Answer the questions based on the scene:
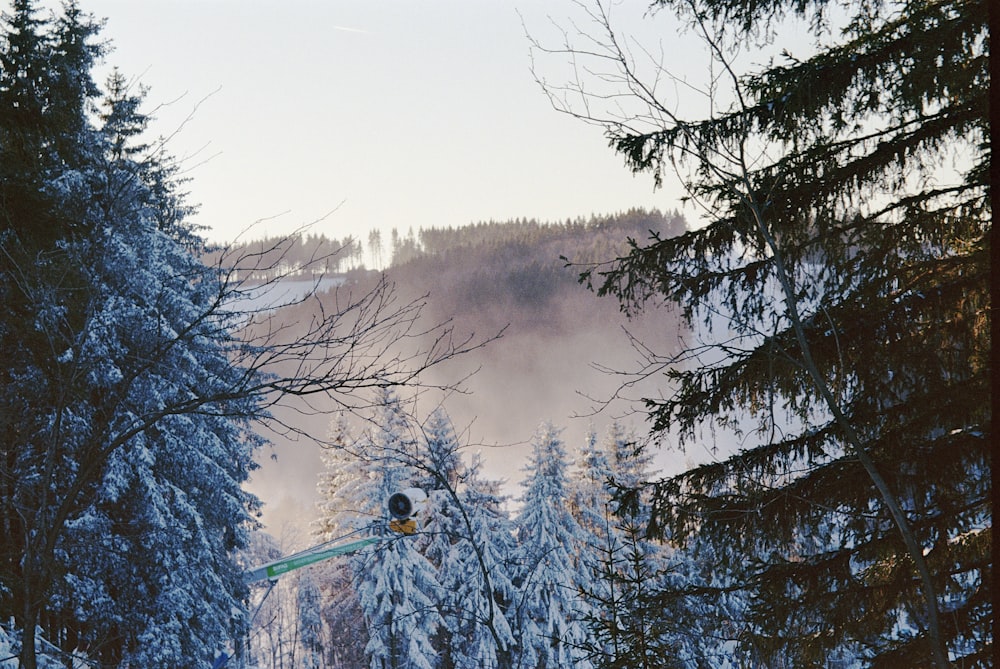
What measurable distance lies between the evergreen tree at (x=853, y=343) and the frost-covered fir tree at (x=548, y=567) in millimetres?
14476

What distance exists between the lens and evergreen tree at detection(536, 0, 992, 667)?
184 inches

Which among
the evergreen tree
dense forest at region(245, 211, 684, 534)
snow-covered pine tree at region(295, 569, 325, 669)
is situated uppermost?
dense forest at region(245, 211, 684, 534)

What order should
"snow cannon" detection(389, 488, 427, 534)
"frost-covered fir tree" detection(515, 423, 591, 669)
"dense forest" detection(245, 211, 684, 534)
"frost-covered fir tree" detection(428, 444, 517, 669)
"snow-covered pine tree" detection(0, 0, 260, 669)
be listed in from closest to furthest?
"snow-covered pine tree" detection(0, 0, 260, 669)
"snow cannon" detection(389, 488, 427, 534)
"frost-covered fir tree" detection(428, 444, 517, 669)
"frost-covered fir tree" detection(515, 423, 591, 669)
"dense forest" detection(245, 211, 684, 534)

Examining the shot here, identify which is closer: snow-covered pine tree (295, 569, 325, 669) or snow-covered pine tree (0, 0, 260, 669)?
snow-covered pine tree (0, 0, 260, 669)

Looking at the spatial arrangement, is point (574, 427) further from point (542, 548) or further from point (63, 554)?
point (63, 554)

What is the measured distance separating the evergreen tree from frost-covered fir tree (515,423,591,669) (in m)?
14.5

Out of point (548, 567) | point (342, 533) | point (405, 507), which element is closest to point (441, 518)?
point (548, 567)

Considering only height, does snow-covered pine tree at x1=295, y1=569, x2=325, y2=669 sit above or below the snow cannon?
above

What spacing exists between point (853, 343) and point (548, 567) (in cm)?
1583

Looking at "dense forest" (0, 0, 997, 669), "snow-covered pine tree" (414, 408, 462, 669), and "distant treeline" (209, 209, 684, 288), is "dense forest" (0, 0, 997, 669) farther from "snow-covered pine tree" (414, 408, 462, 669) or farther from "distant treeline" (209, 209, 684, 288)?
"distant treeline" (209, 209, 684, 288)

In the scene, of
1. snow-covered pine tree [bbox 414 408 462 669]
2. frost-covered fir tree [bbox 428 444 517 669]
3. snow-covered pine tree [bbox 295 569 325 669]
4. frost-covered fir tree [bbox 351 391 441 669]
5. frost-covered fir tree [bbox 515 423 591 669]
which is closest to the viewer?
frost-covered fir tree [bbox 428 444 517 669]

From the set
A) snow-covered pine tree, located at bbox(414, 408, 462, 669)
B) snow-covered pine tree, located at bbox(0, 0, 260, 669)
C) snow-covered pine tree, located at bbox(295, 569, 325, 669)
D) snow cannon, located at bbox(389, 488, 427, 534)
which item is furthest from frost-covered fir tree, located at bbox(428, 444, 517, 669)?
snow-covered pine tree, located at bbox(295, 569, 325, 669)

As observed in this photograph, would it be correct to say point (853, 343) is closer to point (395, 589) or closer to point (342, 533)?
point (395, 589)

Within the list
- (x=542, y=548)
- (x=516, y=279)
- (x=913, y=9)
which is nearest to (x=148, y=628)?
(x=542, y=548)
